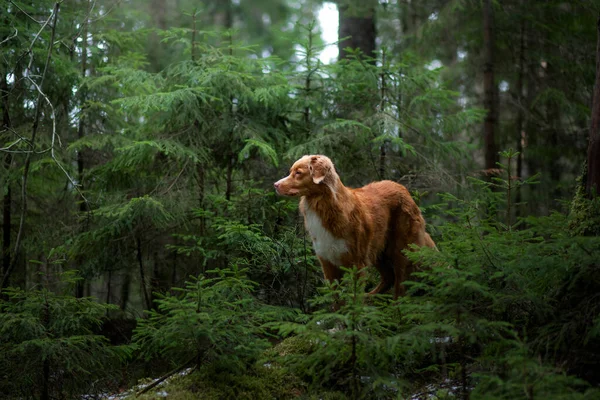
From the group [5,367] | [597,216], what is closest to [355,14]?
[597,216]

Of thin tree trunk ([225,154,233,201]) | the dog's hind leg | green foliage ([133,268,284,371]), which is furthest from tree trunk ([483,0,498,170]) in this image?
green foliage ([133,268,284,371])

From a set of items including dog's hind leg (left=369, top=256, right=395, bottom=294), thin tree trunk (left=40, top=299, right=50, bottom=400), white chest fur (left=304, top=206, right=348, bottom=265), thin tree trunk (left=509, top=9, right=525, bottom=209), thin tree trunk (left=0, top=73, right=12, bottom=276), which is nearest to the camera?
thin tree trunk (left=40, top=299, right=50, bottom=400)

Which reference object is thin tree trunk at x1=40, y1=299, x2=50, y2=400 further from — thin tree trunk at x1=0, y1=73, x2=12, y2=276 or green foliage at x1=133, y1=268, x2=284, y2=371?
thin tree trunk at x1=0, y1=73, x2=12, y2=276

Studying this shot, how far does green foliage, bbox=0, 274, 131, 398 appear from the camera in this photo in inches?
211

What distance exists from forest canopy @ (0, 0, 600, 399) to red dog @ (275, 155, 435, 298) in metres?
0.42

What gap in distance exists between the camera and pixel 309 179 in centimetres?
575

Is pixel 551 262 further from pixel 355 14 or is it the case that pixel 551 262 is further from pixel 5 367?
pixel 355 14

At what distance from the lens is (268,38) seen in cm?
2031

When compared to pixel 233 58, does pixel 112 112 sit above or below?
below

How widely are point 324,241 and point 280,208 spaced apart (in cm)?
185

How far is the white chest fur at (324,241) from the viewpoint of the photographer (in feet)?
19.1

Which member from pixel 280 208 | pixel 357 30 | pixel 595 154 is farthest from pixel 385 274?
pixel 357 30

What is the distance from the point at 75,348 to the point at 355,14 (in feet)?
27.4

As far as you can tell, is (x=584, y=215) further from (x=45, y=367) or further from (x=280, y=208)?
(x=45, y=367)
